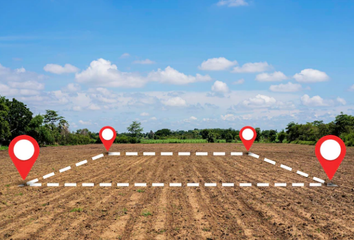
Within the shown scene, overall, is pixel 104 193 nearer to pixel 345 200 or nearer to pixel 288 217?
pixel 288 217

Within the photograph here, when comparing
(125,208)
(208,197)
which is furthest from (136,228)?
(208,197)

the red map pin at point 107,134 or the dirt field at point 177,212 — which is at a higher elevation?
the red map pin at point 107,134

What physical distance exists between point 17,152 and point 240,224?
5057mm

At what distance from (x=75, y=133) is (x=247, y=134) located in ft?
214

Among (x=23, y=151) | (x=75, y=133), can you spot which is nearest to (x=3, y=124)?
(x=75, y=133)

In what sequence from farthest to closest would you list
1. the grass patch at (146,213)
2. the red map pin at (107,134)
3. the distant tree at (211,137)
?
the distant tree at (211,137), the grass patch at (146,213), the red map pin at (107,134)

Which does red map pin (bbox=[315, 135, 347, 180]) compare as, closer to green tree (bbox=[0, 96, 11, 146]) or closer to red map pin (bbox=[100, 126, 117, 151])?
red map pin (bbox=[100, 126, 117, 151])

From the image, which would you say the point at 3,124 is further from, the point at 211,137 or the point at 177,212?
the point at 177,212

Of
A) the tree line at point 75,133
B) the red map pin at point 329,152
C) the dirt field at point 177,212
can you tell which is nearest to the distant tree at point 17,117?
the tree line at point 75,133

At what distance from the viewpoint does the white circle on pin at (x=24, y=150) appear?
6.38m

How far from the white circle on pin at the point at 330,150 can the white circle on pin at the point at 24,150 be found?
5943mm

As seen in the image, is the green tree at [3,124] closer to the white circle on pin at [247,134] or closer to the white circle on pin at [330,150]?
the white circle on pin at [247,134]

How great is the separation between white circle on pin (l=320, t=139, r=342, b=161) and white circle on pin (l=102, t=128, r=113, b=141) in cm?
450

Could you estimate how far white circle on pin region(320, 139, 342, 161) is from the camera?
6.30 meters
